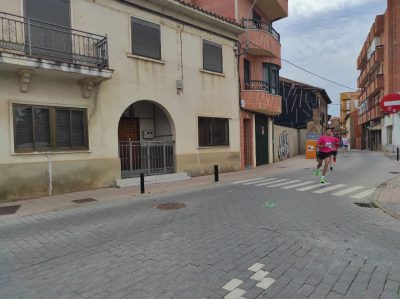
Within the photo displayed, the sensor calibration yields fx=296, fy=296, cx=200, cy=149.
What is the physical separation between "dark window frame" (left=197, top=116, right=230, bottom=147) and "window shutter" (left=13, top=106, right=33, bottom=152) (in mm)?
7408

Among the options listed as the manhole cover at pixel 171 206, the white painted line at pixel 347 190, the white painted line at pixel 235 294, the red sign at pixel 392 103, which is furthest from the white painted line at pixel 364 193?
the white painted line at pixel 235 294

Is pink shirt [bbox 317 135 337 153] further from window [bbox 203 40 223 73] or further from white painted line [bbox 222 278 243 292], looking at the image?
white painted line [bbox 222 278 243 292]

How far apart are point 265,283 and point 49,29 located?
966 cm

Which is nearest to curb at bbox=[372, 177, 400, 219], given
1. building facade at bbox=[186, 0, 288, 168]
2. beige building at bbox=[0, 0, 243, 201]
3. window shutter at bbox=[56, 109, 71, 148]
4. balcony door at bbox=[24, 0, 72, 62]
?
beige building at bbox=[0, 0, 243, 201]

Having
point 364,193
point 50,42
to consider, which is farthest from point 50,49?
point 364,193

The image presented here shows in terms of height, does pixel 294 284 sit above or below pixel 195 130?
below

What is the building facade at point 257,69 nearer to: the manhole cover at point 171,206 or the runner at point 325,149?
the runner at point 325,149

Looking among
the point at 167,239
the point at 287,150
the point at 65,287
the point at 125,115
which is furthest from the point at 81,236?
the point at 287,150

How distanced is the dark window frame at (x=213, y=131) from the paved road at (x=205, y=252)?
7284 mm

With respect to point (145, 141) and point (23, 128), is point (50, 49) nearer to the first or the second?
point (23, 128)

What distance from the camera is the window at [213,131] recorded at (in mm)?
14640

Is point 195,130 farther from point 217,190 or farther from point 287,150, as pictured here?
point 287,150

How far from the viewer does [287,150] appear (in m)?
Result: 26.8

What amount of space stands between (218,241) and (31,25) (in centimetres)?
853
